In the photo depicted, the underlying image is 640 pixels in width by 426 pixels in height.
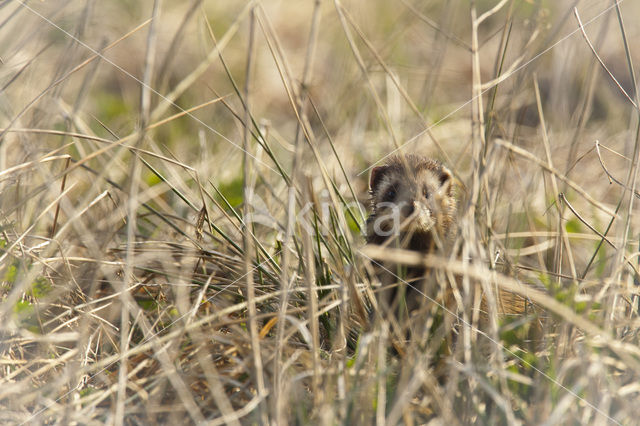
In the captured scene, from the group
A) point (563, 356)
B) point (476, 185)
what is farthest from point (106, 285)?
point (563, 356)

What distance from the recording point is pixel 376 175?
15.7ft

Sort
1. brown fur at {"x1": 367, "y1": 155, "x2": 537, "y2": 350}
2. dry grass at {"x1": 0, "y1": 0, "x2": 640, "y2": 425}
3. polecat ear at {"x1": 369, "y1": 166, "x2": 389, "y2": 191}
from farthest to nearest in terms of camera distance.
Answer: polecat ear at {"x1": 369, "y1": 166, "x2": 389, "y2": 191}
brown fur at {"x1": 367, "y1": 155, "x2": 537, "y2": 350}
dry grass at {"x1": 0, "y1": 0, "x2": 640, "y2": 425}

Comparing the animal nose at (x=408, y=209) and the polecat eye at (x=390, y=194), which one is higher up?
the animal nose at (x=408, y=209)

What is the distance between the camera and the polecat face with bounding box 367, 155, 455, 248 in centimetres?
396

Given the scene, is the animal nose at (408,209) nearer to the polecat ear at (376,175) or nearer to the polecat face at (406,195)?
the polecat face at (406,195)

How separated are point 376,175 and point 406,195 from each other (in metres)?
0.72

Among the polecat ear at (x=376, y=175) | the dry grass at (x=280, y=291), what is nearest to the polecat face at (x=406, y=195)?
the polecat ear at (x=376, y=175)

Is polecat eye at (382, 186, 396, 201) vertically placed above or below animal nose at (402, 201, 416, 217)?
below

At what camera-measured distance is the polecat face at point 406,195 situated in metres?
3.96

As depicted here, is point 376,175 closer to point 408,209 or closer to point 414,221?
point 408,209

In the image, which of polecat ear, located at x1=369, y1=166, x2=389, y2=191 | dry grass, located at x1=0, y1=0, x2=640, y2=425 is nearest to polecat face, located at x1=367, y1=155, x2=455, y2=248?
polecat ear, located at x1=369, y1=166, x2=389, y2=191

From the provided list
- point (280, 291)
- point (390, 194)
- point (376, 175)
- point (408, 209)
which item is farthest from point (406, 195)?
point (280, 291)

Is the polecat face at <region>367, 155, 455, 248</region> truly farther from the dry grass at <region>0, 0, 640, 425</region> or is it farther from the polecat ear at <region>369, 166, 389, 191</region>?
the dry grass at <region>0, 0, 640, 425</region>

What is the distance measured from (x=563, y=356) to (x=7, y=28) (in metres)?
4.78
